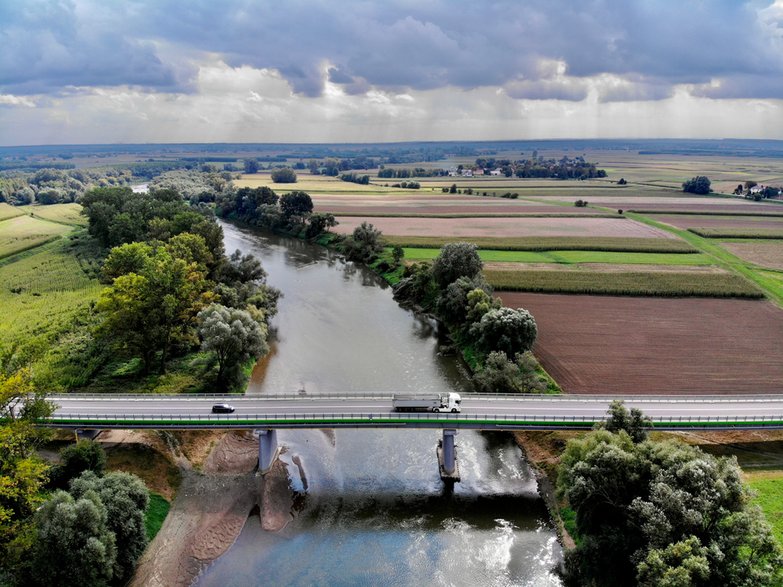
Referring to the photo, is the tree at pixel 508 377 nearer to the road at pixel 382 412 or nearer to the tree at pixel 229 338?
the road at pixel 382 412

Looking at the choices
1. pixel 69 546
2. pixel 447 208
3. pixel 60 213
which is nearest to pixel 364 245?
pixel 447 208

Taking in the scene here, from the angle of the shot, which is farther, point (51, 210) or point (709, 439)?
point (51, 210)

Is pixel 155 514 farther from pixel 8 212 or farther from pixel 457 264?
pixel 8 212

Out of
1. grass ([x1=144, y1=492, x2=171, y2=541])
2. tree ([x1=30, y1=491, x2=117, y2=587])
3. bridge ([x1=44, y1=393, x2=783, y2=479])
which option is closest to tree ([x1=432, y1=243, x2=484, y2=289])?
bridge ([x1=44, y1=393, x2=783, y2=479])

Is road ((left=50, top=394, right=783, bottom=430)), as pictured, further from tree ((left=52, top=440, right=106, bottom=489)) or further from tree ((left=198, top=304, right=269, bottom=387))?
tree ((left=198, top=304, right=269, bottom=387))

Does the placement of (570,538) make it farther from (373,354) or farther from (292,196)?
(292,196)

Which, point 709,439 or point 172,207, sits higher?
point 172,207

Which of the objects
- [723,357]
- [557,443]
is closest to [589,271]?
[723,357]
